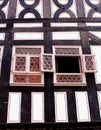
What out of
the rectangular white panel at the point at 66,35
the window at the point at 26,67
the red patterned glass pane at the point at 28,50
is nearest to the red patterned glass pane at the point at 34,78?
the window at the point at 26,67

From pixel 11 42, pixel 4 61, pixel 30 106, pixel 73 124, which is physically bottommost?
pixel 73 124

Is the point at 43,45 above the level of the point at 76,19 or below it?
below

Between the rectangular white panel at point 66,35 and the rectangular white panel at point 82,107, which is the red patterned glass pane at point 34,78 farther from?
the rectangular white panel at point 66,35

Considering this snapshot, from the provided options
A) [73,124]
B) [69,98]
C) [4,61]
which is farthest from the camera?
[4,61]

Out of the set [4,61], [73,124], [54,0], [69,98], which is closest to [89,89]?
[69,98]

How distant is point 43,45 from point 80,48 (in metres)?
1.17

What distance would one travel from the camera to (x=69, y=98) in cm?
892

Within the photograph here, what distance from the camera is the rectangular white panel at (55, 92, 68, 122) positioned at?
8562mm

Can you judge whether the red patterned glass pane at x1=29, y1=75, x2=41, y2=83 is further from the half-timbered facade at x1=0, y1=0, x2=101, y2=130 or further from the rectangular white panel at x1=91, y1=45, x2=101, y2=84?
the rectangular white panel at x1=91, y1=45, x2=101, y2=84

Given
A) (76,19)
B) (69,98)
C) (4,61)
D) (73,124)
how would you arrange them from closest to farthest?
(73,124), (69,98), (4,61), (76,19)

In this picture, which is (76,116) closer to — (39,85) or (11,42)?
(39,85)

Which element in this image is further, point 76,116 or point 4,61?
point 4,61

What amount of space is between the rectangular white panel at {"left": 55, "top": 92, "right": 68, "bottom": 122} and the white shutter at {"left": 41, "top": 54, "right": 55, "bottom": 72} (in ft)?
2.61

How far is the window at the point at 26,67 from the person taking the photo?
9180 millimetres
